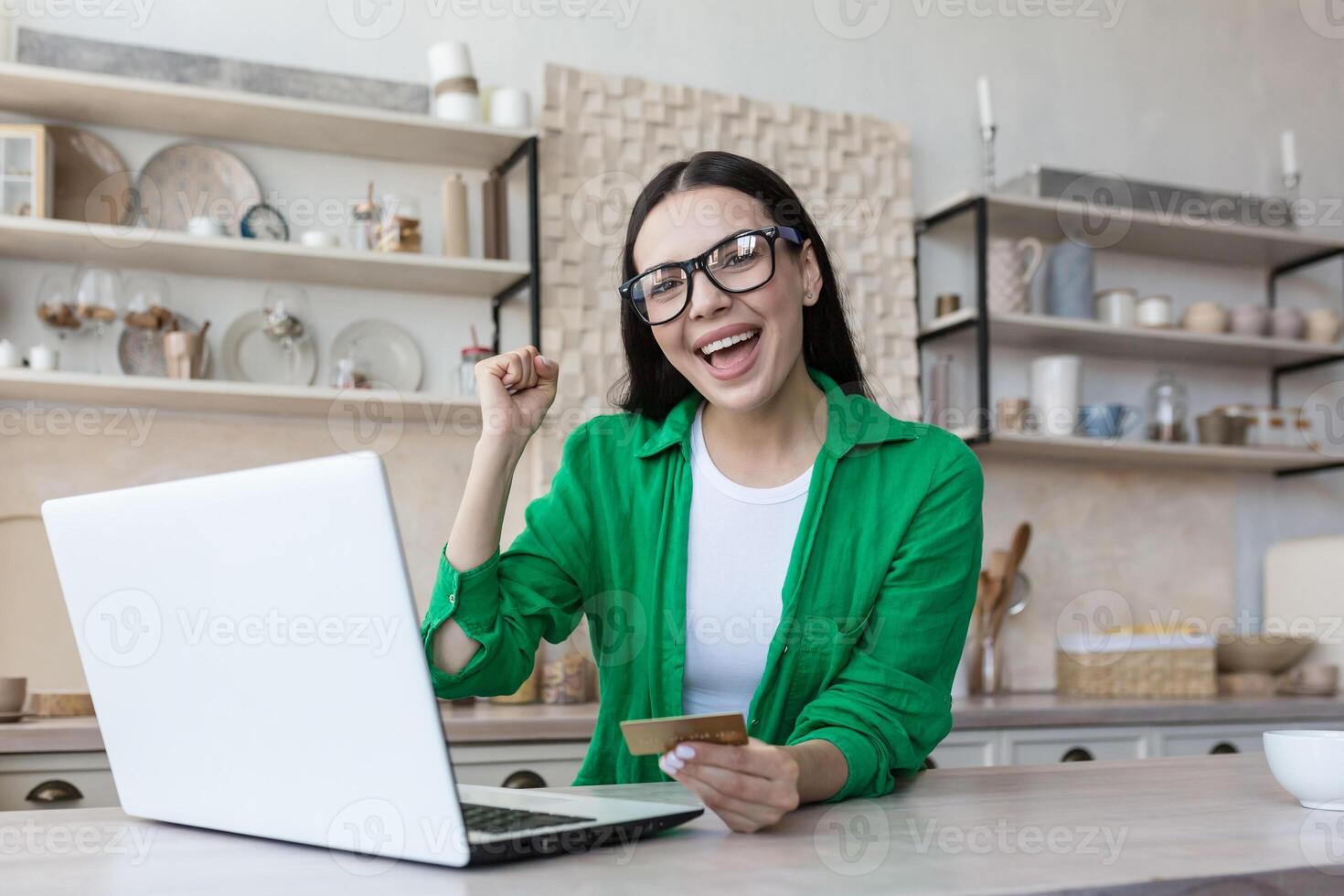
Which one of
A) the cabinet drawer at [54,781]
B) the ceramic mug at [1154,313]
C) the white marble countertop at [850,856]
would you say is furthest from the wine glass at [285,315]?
the ceramic mug at [1154,313]

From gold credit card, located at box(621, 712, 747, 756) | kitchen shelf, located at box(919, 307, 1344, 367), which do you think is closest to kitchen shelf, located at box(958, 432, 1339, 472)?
kitchen shelf, located at box(919, 307, 1344, 367)

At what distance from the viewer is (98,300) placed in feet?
8.59

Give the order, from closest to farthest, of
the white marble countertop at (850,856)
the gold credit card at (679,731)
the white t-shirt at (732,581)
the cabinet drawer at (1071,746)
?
the white marble countertop at (850,856), the gold credit card at (679,731), the white t-shirt at (732,581), the cabinet drawer at (1071,746)

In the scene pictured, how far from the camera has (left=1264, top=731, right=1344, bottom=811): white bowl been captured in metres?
1.07

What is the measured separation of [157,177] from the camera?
275cm

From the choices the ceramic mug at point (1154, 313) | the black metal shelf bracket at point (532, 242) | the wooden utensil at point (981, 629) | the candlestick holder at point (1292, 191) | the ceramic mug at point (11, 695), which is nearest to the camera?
the ceramic mug at point (11, 695)

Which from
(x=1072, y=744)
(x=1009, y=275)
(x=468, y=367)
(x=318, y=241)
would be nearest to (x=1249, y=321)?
(x=1009, y=275)

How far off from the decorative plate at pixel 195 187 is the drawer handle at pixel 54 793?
122cm

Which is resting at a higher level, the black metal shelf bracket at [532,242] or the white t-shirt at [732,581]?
the black metal shelf bracket at [532,242]

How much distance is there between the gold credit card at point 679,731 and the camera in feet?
2.86

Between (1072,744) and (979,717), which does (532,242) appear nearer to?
(979,717)

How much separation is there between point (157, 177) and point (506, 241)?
2.54ft

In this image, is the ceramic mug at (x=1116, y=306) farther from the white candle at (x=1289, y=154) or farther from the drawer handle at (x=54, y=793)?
the drawer handle at (x=54, y=793)

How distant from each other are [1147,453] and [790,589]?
236 cm
